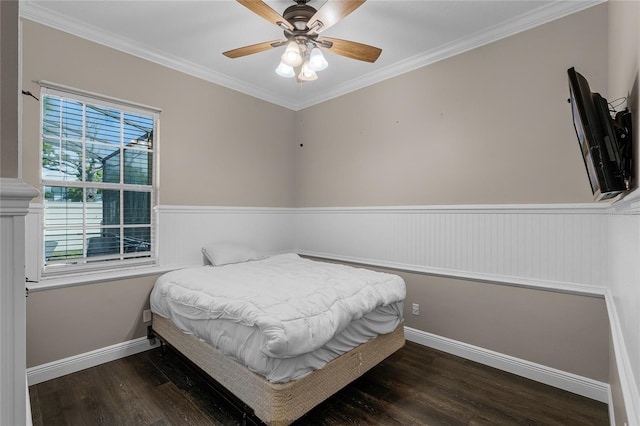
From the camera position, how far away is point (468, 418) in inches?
75.2

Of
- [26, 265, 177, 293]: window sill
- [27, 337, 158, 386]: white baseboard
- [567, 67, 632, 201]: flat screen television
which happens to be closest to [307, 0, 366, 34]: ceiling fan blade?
[567, 67, 632, 201]: flat screen television

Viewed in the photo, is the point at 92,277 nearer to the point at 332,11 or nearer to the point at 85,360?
the point at 85,360

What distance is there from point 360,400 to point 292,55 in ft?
7.95

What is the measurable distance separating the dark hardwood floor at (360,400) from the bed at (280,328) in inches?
9.0

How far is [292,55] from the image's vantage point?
2111 millimetres

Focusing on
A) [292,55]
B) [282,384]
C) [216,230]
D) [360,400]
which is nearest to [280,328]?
[282,384]

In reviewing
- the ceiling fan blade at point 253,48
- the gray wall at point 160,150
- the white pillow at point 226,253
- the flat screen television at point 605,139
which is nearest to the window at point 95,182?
the gray wall at point 160,150

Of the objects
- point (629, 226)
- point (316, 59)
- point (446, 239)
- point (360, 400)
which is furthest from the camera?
point (446, 239)

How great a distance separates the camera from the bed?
5.30ft

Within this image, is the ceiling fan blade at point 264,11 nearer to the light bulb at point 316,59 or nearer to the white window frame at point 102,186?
the light bulb at point 316,59

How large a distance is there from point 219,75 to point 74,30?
128 centimetres

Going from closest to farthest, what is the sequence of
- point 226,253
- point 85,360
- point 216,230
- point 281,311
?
1. point 281,311
2. point 85,360
3. point 226,253
4. point 216,230

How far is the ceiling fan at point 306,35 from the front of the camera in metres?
1.81

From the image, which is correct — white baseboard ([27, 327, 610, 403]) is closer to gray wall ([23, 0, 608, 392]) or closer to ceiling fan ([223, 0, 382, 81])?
gray wall ([23, 0, 608, 392])
